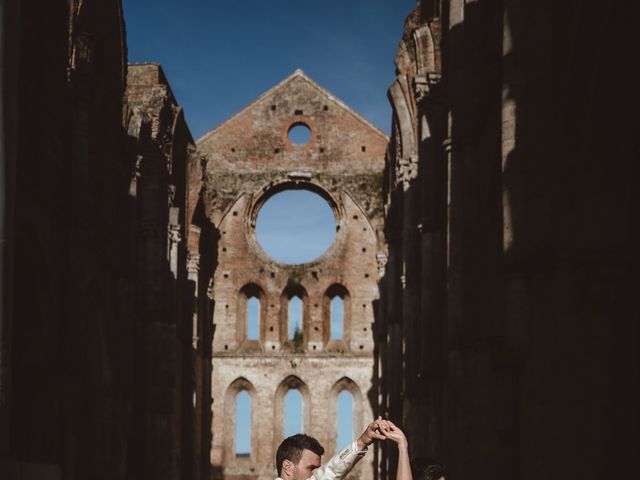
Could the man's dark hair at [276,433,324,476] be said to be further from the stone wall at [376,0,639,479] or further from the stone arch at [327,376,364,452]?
the stone arch at [327,376,364,452]

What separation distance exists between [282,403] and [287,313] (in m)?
2.66

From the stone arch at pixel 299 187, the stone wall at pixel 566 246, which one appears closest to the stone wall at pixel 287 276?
the stone arch at pixel 299 187

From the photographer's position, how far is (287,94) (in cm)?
3419

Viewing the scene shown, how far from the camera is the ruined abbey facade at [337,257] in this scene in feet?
26.9

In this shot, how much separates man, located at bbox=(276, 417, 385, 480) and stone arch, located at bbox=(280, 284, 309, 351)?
2791cm

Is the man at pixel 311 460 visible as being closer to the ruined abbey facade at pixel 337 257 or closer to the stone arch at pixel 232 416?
the ruined abbey facade at pixel 337 257

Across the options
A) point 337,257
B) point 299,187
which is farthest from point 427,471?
point 299,187

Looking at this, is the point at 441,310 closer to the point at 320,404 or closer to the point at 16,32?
the point at 16,32

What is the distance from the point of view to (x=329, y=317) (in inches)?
1280

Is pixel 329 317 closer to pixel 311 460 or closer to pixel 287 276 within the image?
pixel 287 276

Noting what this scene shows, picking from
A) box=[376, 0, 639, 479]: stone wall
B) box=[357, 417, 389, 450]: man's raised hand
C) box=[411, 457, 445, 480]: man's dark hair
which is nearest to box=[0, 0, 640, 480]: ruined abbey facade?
box=[376, 0, 639, 479]: stone wall

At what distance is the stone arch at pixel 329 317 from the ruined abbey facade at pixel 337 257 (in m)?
0.07

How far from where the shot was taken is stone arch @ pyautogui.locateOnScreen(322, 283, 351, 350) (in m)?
32.2

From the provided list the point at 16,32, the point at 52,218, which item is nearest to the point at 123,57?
the point at 52,218
